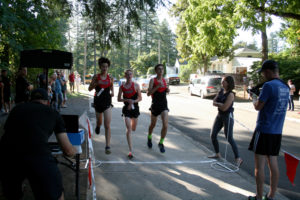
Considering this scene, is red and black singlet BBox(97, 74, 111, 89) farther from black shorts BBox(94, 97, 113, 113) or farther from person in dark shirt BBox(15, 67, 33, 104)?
person in dark shirt BBox(15, 67, 33, 104)

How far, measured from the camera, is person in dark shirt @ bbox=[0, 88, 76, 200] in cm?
242

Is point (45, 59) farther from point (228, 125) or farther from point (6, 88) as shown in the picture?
point (6, 88)

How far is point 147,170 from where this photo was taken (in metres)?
4.93

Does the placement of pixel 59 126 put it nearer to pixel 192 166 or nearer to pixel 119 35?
pixel 192 166

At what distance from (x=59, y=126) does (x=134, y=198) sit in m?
1.73

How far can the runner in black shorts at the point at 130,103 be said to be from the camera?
5633 millimetres

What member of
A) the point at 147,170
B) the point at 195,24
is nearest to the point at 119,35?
the point at 147,170

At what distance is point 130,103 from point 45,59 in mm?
1915

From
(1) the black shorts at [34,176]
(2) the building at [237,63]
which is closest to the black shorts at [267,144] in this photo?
(1) the black shorts at [34,176]

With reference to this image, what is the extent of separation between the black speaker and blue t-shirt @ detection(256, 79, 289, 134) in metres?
3.73

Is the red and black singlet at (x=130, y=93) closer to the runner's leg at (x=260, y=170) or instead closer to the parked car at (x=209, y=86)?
the runner's leg at (x=260, y=170)

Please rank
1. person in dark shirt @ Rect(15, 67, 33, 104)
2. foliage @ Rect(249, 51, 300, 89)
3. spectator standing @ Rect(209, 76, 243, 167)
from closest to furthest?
1. spectator standing @ Rect(209, 76, 243, 167)
2. person in dark shirt @ Rect(15, 67, 33, 104)
3. foliage @ Rect(249, 51, 300, 89)

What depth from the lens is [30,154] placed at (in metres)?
2.43

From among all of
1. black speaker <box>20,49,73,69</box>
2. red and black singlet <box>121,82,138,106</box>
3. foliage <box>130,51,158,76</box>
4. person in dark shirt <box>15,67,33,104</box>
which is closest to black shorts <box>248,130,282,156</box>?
red and black singlet <box>121,82,138,106</box>
